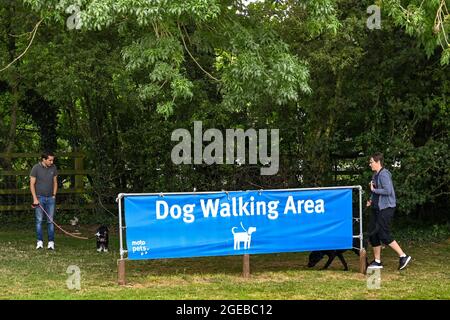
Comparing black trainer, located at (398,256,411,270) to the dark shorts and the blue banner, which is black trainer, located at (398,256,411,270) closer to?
the dark shorts

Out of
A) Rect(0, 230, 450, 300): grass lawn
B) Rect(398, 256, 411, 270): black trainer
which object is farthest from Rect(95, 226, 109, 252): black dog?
Rect(398, 256, 411, 270): black trainer

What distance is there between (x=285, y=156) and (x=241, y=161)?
1091mm

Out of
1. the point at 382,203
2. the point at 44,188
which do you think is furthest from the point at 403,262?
the point at 44,188

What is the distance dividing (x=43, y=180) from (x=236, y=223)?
15.6ft

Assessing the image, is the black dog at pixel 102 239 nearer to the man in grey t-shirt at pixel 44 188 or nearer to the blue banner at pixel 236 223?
the man in grey t-shirt at pixel 44 188

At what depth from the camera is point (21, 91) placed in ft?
57.6

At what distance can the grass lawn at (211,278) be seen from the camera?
845 cm

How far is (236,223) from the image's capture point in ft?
32.1

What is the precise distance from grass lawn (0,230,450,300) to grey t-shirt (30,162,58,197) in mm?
1137

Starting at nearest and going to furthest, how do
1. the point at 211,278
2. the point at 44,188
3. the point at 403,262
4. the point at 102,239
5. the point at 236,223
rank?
1. the point at 211,278
2. the point at 236,223
3. the point at 403,262
4. the point at 102,239
5. the point at 44,188

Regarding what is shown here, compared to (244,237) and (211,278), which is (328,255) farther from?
(211,278)

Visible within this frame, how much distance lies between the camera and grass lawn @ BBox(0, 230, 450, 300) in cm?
845
